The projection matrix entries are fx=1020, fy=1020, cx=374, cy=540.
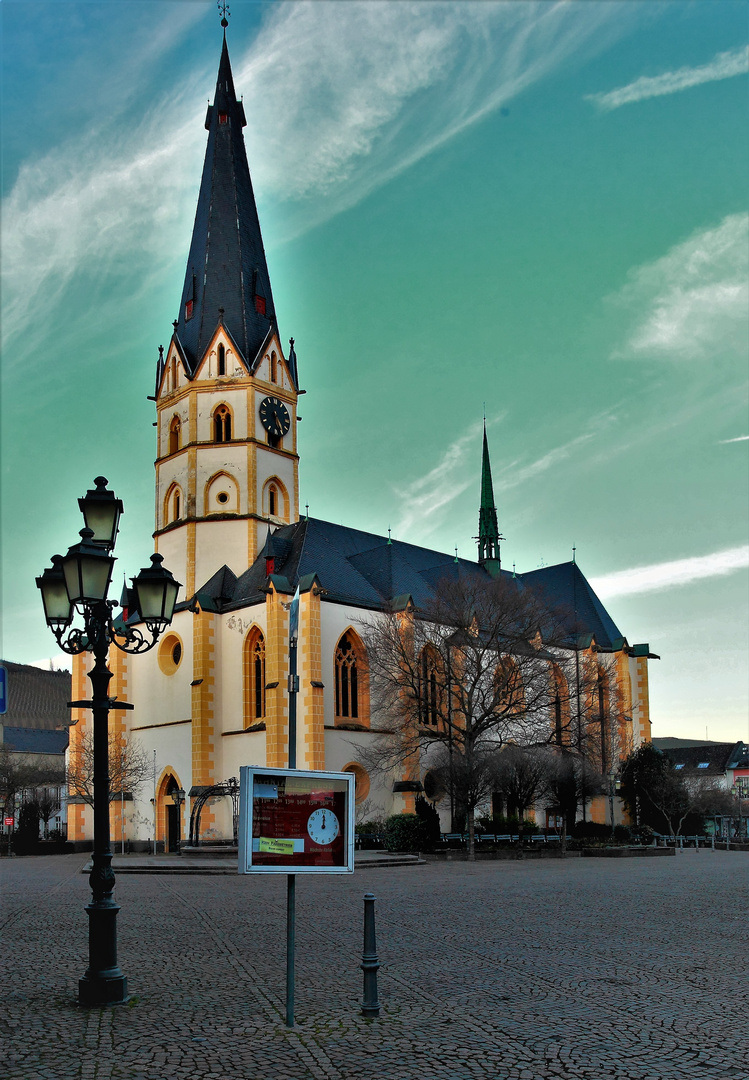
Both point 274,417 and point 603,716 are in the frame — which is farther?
point 274,417

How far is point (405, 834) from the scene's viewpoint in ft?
118

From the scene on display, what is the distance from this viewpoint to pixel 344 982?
10469mm

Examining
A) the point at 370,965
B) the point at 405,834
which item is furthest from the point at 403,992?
the point at 405,834

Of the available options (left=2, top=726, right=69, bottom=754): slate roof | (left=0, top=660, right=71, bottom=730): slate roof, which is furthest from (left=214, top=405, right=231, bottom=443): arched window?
(left=0, top=660, right=71, bottom=730): slate roof

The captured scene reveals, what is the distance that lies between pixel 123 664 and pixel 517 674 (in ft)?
70.5

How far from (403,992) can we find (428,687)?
3479cm

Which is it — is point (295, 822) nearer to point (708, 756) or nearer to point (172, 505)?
point (172, 505)

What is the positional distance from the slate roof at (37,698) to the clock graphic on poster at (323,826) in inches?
3585

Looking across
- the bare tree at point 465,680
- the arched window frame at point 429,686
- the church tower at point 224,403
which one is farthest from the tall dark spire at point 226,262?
the arched window frame at point 429,686

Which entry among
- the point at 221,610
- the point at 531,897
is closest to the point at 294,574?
the point at 221,610

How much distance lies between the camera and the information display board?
8102 millimetres

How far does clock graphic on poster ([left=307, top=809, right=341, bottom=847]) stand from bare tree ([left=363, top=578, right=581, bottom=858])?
2893 centimetres

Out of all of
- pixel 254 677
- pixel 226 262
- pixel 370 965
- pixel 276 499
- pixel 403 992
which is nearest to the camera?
pixel 370 965

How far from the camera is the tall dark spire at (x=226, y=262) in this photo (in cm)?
5216
